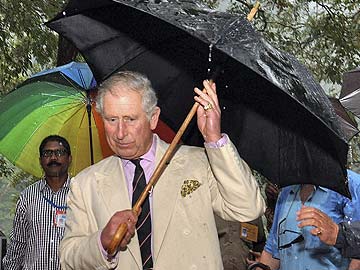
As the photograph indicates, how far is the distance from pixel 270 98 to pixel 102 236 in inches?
43.5

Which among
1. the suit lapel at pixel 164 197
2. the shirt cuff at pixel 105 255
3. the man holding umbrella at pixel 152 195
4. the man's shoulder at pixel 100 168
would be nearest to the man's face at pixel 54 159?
the man's shoulder at pixel 100 168

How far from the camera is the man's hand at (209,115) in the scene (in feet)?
14.3

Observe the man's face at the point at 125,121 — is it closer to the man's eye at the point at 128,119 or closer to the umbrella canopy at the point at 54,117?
the man's eye at the point at 128,119

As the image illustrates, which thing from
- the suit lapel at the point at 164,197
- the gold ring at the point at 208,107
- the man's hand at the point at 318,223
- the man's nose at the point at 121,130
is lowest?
the man's hand at the point at 318,223

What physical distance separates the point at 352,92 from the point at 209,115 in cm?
397

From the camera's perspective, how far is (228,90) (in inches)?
198

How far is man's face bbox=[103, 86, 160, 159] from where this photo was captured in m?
4.52

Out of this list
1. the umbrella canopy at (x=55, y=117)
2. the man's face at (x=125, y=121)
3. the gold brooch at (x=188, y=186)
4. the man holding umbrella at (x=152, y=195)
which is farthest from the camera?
the umbrella canopy at (x=55, y=117)

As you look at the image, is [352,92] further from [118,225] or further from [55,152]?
A: [118,225]

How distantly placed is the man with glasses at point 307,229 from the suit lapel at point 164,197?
1671 mm

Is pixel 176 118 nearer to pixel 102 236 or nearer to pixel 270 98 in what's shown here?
pixel 270 98

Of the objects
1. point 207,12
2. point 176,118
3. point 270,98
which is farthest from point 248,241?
point 207,12

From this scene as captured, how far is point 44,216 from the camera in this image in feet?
24.6

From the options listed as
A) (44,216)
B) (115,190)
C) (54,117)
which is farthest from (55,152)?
(115,190)
